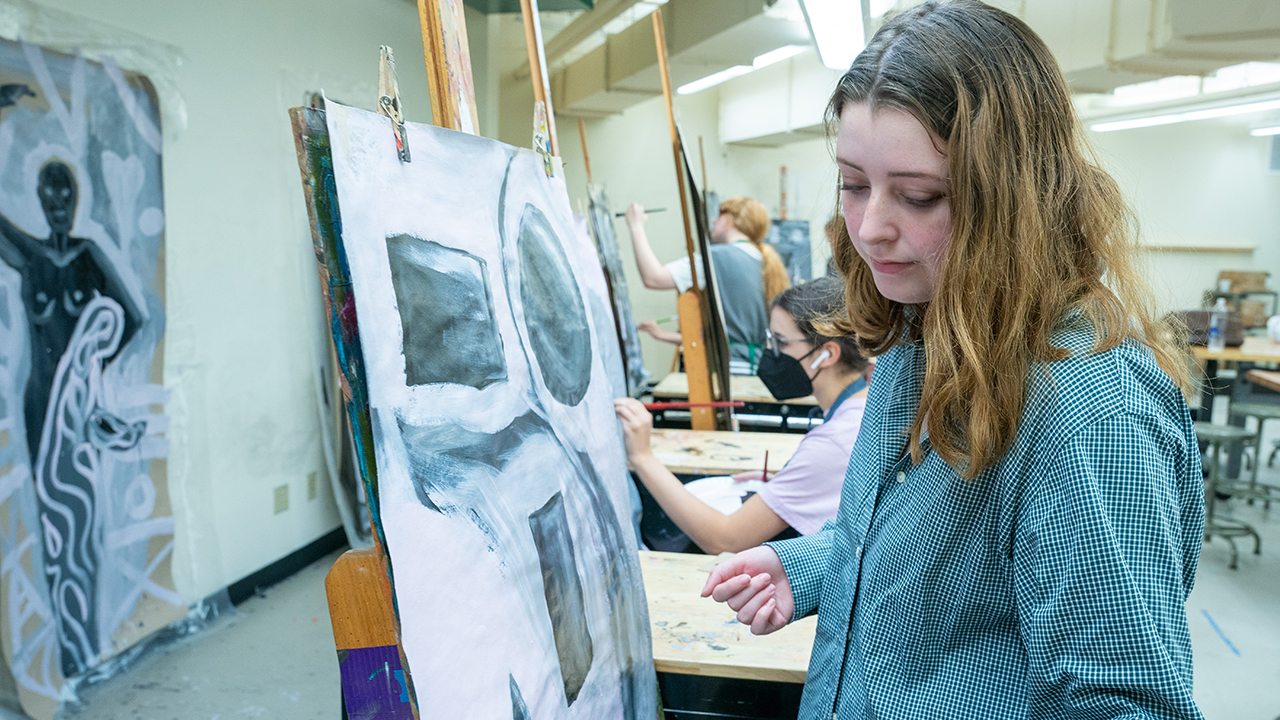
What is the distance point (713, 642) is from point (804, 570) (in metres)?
0.28

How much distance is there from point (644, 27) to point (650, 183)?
2.09 metres

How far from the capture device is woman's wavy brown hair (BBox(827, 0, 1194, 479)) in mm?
608

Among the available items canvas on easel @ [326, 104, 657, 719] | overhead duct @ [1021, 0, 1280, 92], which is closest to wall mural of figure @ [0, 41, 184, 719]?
canvas on easel @ [326, 104, 657, 719]

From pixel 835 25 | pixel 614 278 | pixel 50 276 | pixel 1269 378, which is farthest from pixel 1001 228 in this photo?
pixel 1269 378

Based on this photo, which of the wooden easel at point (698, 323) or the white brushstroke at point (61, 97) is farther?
the wooden easel at point (698, 323)

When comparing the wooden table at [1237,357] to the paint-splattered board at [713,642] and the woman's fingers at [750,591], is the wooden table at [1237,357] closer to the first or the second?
the paint-splattered board at [713,642]

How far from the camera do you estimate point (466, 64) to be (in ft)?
3.19

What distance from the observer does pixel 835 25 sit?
9.47ft

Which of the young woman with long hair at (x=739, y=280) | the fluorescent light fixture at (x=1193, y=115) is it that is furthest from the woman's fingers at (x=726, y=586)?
the fluorescent light fixture at (x=1193, y=115)

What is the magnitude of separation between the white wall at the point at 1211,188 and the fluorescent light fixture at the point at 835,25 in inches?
213

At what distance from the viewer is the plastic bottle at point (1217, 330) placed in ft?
14.3

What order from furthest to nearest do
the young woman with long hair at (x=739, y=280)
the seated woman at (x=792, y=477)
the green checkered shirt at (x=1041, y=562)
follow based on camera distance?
1. the young woman with long hair at (x=739, y=280)
2. the seated woman at (x=792, y=477)
3. the green checkered shirt at (x=1041, y=562)

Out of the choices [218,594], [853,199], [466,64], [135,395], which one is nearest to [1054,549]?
[853,199]

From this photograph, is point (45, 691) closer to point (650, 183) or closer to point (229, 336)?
point (229, 336)
